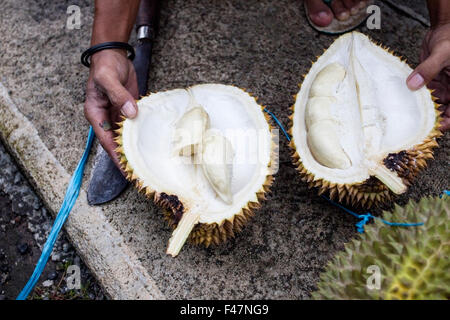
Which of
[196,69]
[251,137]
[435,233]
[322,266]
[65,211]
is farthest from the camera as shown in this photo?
[196,69]

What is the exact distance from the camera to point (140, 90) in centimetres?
214

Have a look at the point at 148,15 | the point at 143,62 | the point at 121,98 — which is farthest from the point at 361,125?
the point at 148,15

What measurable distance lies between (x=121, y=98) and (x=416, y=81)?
1121 millimetres

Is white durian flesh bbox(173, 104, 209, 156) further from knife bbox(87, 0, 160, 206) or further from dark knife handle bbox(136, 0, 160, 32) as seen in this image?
dark knife handle bbox(136, 0, 160, 32)

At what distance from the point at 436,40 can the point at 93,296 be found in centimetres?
188

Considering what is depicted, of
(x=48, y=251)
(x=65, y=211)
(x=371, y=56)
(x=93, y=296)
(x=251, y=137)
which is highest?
(x=371, y=56)

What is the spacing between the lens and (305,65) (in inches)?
90.9

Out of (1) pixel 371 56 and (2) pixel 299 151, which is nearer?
(2) pixel 299 151

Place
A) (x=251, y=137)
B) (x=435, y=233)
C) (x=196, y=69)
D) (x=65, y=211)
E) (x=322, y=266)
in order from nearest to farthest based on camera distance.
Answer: (x=435, y=233)
(x=251, y=137)
(x=322, y=266)
(x=65, y=211)
(x=196, y=69)

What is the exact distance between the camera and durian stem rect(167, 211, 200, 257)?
1.37 metres

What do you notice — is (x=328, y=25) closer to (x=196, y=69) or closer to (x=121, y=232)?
(x=196, y=69)

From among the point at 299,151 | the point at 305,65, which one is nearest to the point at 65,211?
the point at 299,151

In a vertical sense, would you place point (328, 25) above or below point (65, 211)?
above

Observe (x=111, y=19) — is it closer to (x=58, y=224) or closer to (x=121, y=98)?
(x=121, y=98)
